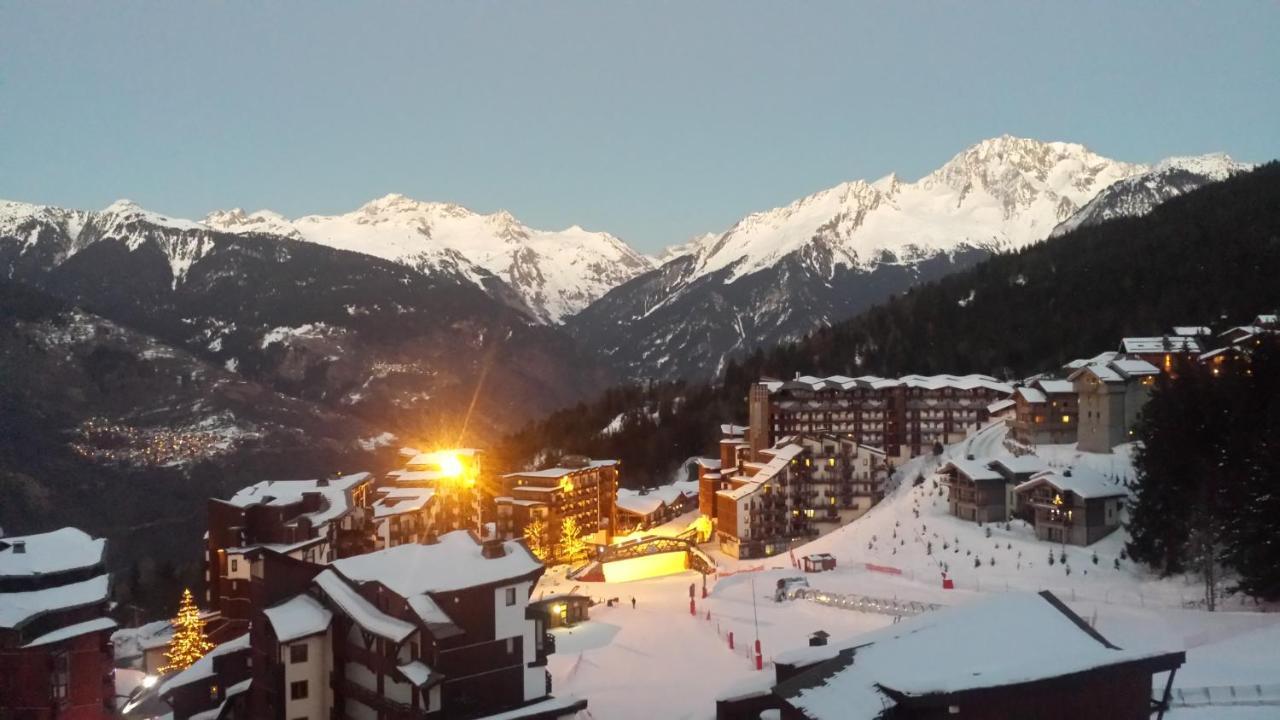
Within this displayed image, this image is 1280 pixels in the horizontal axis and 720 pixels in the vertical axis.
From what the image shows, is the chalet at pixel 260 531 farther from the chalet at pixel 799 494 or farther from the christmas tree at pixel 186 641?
the chalet at pixel 799 494

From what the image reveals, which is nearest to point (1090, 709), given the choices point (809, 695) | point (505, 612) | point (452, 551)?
point (809, 695)

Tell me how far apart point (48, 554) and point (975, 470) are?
50026mm

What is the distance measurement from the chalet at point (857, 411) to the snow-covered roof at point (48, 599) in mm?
61139

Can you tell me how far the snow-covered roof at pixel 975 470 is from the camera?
2235 inches

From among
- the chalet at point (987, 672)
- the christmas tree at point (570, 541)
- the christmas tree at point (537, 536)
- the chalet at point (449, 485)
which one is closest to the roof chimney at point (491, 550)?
the chalet at point (987, 672)

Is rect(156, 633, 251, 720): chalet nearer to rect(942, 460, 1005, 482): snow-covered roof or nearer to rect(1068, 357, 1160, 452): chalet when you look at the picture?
rect(942, 460, 1005, 482): snow-covered roof

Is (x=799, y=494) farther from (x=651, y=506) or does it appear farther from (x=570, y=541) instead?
(x=570, y=541)

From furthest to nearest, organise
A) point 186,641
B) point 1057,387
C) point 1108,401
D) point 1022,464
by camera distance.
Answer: point 1057,387, point 1108,401, point 1022,464, point 186,641

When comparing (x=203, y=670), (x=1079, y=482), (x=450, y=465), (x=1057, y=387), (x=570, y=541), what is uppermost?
(x=1057, y=387)

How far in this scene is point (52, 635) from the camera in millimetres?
35062

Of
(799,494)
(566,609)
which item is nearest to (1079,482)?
(799,494)

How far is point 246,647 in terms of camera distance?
33094 mm

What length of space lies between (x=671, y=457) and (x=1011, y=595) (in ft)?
301

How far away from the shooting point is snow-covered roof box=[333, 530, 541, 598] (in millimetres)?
29311
